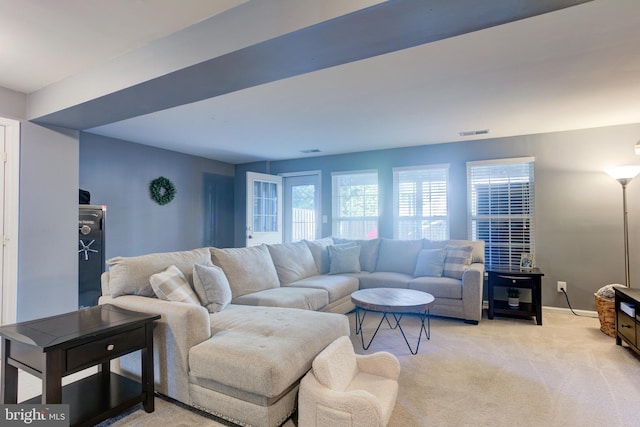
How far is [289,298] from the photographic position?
302 cm

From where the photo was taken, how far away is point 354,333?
3334 mm

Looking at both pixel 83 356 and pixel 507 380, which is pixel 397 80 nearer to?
pixel 507 380

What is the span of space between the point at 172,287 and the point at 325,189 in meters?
3.96

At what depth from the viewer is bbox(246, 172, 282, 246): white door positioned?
5707 mm

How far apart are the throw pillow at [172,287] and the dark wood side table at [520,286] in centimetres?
343

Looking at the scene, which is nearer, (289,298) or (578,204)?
(289,298)

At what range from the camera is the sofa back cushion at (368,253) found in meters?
4.75

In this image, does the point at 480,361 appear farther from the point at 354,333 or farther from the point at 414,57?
the point at 414,57

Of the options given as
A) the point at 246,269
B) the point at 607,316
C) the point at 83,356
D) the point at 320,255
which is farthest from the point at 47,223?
the point at 607,316

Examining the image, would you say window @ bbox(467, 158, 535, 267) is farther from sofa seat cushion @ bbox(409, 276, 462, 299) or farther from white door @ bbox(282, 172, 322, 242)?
white door @ bbox(282, 172, 322, 242)

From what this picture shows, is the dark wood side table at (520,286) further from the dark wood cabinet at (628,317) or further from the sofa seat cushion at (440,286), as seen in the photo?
the dark wood cabinet at (628,317)

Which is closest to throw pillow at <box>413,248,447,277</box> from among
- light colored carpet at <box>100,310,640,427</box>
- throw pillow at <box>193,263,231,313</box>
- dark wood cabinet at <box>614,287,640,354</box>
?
light colored carpet at <box>100,310,640,427</box>

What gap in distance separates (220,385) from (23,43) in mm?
2508

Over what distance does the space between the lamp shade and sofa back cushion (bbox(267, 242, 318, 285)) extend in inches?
145
